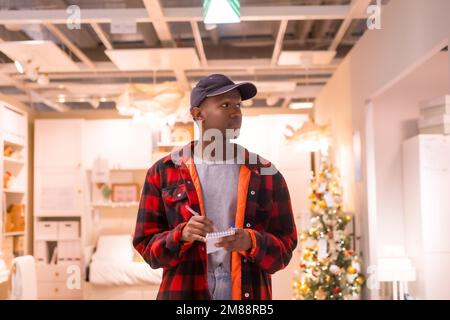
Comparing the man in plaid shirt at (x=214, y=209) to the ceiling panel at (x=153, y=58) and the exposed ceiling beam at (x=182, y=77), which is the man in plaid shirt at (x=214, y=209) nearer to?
the ceiling panel at (x=153, y=58)

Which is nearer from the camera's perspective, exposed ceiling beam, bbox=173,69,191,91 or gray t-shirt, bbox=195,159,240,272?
gray t-shirt, bbox=195,159,240,272

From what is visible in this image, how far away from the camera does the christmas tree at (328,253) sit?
14.2 ft

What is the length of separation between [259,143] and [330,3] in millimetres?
1856

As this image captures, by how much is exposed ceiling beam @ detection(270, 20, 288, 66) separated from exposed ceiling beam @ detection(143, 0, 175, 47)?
2.36 feet

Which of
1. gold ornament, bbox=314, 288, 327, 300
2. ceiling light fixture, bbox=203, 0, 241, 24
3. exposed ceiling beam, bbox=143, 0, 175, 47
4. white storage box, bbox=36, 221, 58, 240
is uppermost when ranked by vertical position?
exposed ceiling beam, bbox=143, 0, 175, 47

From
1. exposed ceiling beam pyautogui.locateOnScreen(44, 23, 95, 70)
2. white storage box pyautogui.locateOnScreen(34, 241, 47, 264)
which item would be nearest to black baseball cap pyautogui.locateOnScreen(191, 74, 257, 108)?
exposed ceiling beam pyautogui.locateOnScreen(44, 23, 95, 70)

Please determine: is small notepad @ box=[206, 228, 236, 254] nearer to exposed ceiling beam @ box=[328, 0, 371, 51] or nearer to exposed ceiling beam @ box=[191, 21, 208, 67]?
exposed ceiling beam @ box=[328, 0, 371, 51]

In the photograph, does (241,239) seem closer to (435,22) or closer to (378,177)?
(435,22)

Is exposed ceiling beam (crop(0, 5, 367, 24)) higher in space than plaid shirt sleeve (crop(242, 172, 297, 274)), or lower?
higher

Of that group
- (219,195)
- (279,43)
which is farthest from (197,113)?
(279,43)

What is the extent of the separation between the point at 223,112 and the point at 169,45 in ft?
8.97

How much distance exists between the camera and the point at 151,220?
152 cm

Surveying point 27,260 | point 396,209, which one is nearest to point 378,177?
point 396,209

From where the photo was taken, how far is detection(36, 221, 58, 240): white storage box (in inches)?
190
